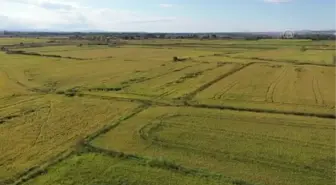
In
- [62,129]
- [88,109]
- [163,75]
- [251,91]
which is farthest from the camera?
[163,75]

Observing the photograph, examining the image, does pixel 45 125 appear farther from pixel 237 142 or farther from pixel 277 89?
pixel 277 89

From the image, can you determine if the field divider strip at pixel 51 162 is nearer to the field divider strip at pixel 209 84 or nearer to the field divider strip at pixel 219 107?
the field divider strip at pixel 219 107

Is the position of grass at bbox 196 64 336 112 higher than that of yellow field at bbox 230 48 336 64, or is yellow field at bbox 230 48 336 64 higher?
yellow field at bbox 230 48 336 64

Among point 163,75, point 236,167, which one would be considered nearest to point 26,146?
point 236,167

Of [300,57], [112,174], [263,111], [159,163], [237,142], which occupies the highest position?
[300,57]

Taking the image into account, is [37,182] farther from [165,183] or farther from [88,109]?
[88,109]

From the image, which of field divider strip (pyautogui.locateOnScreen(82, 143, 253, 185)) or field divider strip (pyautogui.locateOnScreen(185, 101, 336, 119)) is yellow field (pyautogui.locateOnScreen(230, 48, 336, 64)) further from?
field divider strip (pyautogui.locateOnScreen(82, 143, 253, 185))

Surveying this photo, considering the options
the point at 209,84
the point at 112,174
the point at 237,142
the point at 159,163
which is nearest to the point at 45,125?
the point at 112,174

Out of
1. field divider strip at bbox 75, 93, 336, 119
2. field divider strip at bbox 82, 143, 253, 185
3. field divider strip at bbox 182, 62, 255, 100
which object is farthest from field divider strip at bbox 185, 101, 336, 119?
field divider strip at bbox 82, 143, 253, 185

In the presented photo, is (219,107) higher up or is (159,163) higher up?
(219,107)
